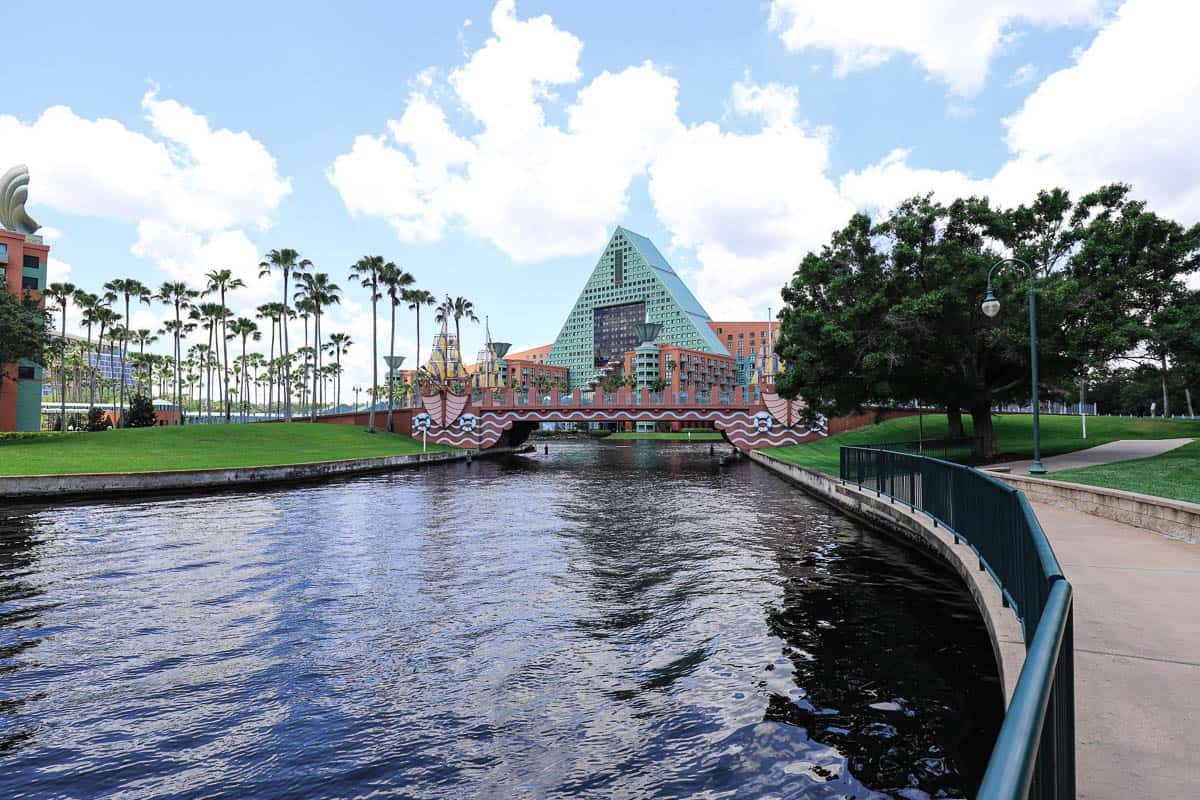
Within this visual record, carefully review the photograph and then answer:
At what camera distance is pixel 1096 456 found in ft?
94.7

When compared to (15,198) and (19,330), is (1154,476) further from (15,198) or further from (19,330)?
(15,198)

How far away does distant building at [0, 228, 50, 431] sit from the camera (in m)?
58.1

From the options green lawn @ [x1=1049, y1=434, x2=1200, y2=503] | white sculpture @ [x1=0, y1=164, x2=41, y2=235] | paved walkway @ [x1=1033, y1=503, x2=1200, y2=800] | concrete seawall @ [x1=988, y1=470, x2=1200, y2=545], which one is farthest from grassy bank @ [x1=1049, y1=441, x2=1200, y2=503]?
white sculpture @ [x1=0, y1=164, x2=41, y2=235]

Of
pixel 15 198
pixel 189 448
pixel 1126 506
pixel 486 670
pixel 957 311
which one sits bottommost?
pixel 486 670

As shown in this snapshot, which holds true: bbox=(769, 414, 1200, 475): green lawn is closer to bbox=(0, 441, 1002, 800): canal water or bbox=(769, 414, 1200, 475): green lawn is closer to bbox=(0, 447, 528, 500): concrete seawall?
bbox=(0, 441, 1002, 800): canal water

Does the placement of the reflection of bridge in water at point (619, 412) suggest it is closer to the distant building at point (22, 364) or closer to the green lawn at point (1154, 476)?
the green lawn at point (1154, 476)

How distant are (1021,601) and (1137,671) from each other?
4.16 feet

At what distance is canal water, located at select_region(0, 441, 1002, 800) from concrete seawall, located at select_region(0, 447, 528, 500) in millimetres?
12184

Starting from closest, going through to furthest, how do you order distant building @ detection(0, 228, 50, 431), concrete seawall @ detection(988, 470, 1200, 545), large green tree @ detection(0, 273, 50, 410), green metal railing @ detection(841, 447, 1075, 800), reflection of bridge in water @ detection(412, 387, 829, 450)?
green metal railing @ detection(841, 447, 1075, 800)
concrete seawall @ detection(988, 470, 1200, 545)
large green tree @ detection(0, 273, 50, 410)
reflection of bridge in water @ detection(412, 387, 829, 450)
distant building @ detection(0, 228, 50, 431)

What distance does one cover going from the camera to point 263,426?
58.5 m

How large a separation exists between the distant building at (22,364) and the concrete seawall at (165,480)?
132 ft

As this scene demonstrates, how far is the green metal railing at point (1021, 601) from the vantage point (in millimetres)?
1821

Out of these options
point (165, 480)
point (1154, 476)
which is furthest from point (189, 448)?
point (1154, 476)

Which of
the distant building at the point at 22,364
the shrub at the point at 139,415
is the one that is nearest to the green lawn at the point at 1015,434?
the shrub at the point at 139,415
